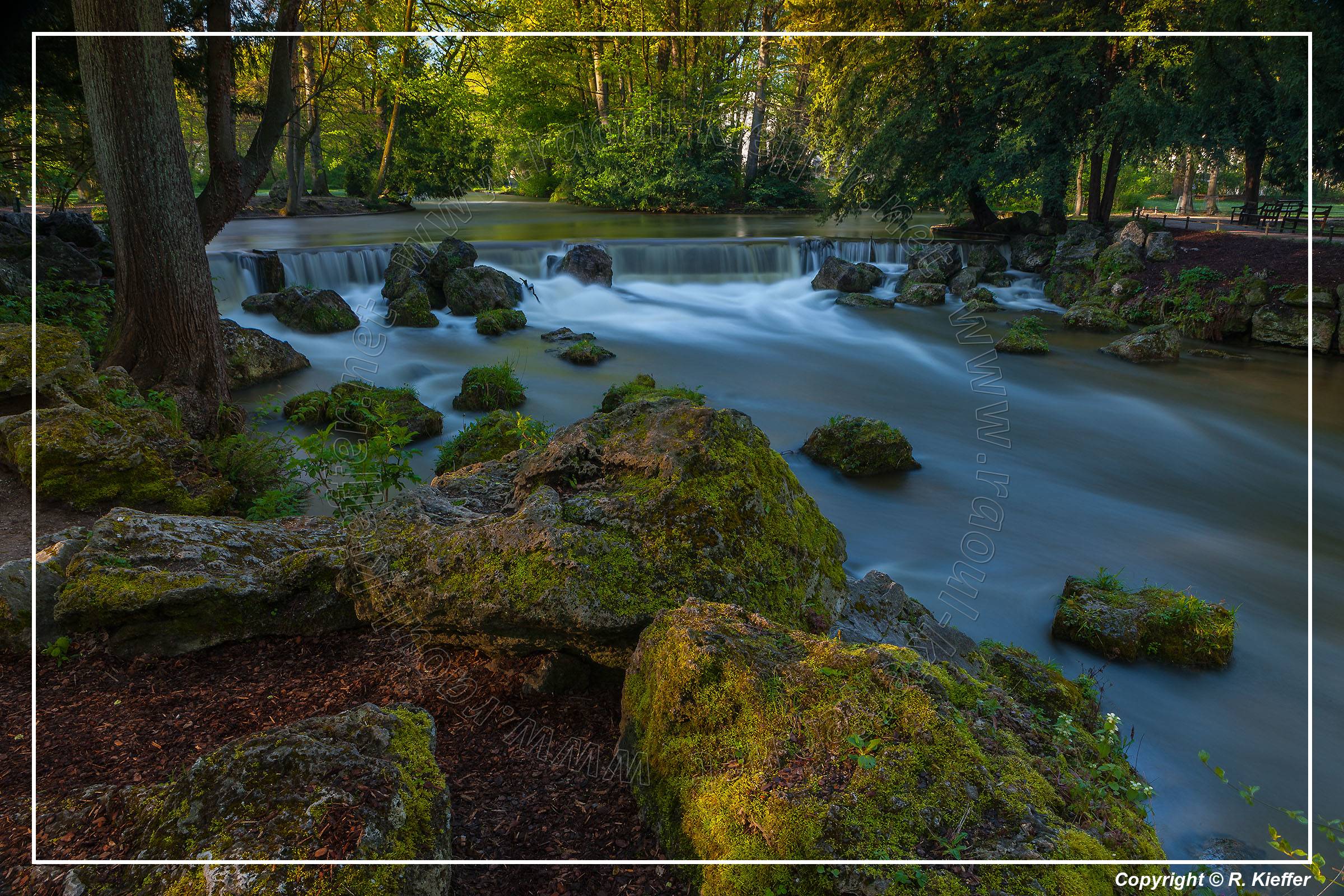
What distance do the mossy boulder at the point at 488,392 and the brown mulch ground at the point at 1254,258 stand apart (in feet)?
51.8

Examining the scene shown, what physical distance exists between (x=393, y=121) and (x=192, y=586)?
1964cm

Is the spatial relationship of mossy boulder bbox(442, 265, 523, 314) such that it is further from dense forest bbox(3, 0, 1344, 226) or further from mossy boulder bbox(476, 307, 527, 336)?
dense forest bbox(3, 0, 1344, 226)

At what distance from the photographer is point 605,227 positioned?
2386 cm

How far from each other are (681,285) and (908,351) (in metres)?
6.39

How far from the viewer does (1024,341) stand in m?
15.3

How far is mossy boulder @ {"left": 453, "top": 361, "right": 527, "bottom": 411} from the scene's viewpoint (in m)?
10.5

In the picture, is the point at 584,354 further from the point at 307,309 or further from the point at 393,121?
the point at 393,121

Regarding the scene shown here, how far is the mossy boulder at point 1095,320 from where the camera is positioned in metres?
16.9

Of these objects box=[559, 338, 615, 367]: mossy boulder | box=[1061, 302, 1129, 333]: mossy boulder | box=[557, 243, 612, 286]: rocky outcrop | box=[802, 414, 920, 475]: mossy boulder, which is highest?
box=[557, 243, 612, 286]: rocky outcrop

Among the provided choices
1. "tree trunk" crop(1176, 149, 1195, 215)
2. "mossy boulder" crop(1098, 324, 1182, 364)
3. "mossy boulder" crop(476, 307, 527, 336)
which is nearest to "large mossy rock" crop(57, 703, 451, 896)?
"mossy boulder" crop(476, 307, 527, 336)

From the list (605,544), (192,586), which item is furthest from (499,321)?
(605,544)

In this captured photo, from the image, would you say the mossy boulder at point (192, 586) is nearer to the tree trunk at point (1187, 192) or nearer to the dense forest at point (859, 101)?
the dense forest at point (859, 101)

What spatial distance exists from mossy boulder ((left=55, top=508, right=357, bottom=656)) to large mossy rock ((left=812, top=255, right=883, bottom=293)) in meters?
16.8

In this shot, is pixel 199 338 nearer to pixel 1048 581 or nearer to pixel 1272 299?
pixel 1048 581
